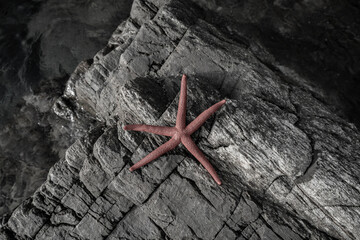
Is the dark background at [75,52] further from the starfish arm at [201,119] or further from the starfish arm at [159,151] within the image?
the starfish arm at [201,119]

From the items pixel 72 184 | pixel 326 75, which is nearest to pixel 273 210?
pixel 72 184

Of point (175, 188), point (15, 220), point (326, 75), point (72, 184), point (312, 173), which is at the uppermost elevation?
point (326, 75)

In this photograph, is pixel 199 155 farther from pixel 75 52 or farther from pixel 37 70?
pixel 37 70

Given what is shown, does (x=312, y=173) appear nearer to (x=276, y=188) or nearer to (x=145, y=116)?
(x=276, y=188)

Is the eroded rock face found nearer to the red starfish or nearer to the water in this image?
the red starfish

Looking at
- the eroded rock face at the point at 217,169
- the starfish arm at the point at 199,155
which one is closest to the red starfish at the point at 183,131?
the starfish arm at the point at 199,155

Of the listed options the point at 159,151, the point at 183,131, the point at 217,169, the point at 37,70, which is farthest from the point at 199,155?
the point at 37,70
